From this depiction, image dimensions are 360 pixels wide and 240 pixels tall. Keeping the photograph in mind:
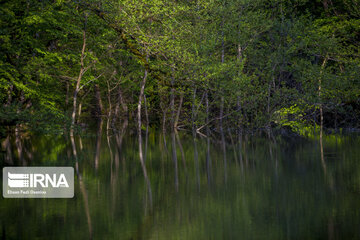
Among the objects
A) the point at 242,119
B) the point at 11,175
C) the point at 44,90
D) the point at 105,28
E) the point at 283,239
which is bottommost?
the point at 283,239

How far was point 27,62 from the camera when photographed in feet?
105

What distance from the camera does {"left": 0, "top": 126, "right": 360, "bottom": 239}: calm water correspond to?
930 centimetres

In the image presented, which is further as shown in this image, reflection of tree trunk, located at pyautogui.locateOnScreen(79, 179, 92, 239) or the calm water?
reflection of tree trunk, located at pyautogui.locateOnScreen(79, 179, 92, 239)

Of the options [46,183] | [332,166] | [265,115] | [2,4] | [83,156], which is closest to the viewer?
[46,183]

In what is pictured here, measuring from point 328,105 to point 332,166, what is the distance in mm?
16021

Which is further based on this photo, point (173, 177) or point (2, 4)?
point (2, 4)

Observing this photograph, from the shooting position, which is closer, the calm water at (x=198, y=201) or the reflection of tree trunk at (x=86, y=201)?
the calm water at (x=198, y=201)

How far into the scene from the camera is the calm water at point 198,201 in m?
9.30

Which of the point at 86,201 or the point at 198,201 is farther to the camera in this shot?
the point at 86,201

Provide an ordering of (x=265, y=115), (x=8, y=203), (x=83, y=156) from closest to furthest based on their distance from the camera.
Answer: (x=8, y=203)
(x=83, y=156)
(x=265, y=115)

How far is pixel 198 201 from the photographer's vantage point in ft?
39.7

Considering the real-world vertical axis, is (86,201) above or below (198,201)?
above

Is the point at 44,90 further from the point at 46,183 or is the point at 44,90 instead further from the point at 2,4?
the point at 46,183

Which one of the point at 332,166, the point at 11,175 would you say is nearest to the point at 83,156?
the point at 11,175
